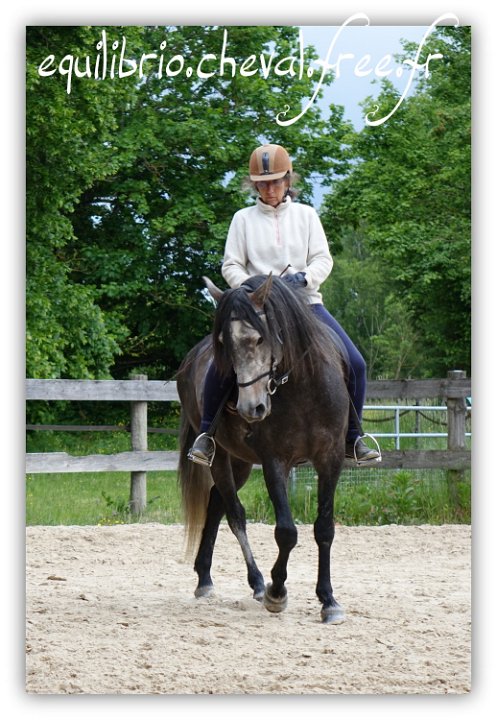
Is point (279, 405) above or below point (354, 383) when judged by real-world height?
below

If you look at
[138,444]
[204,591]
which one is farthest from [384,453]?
[204,591]

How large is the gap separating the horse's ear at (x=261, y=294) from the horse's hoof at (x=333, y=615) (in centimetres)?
168

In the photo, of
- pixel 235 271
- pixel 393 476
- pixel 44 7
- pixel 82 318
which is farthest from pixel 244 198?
pixel 44 7

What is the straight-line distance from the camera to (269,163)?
5.45 m

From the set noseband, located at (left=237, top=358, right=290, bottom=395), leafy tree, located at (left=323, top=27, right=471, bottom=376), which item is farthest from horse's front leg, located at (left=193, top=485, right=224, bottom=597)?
leafy tree, located at (left=323, top=27, right=471, bottom=376)

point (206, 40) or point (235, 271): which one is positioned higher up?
point (206, 40)

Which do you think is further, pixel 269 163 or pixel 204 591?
pixel 204 591

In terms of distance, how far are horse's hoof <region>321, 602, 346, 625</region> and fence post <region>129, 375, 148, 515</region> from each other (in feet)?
14.1

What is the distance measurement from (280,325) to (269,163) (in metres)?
0.95

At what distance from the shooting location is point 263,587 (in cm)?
597

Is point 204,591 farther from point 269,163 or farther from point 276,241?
point 269,163

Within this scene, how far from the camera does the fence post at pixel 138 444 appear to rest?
961 cm
